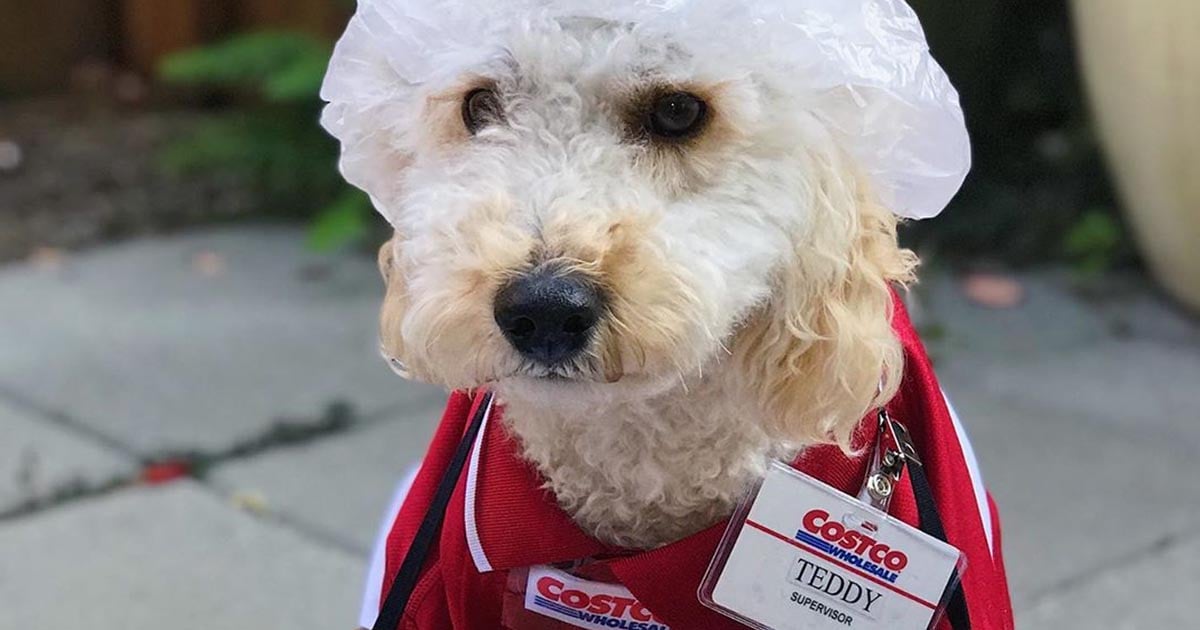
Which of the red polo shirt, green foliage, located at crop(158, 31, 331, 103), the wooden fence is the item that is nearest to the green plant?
green foliage, located at crop(158, 31, 331, 103)

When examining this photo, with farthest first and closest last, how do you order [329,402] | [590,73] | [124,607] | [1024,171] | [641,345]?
[1024,171]
[329,402]
[124,607]
[590,73]
[641,345]

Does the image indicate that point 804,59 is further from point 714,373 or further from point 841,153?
point 714,373

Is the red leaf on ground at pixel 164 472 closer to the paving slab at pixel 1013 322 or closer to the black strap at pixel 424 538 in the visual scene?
the black strap at pixel 424 538

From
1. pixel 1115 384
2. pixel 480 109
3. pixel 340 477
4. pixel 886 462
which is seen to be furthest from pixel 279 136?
pixel 886 462

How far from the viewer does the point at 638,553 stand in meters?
2.08

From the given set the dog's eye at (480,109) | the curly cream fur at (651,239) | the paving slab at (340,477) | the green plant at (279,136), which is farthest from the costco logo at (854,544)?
the green plant at (279,136)

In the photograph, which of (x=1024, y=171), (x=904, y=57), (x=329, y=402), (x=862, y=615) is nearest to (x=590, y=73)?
(x=904, y=57)

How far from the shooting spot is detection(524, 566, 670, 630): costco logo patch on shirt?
2.09 m

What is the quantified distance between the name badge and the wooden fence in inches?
250

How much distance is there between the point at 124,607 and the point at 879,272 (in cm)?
200

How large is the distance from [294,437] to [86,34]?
5165 millimetres

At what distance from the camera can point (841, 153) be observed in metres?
1.91

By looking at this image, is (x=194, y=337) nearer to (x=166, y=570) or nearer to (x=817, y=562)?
(x=166, y=570)

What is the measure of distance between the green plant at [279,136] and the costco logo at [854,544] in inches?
151
